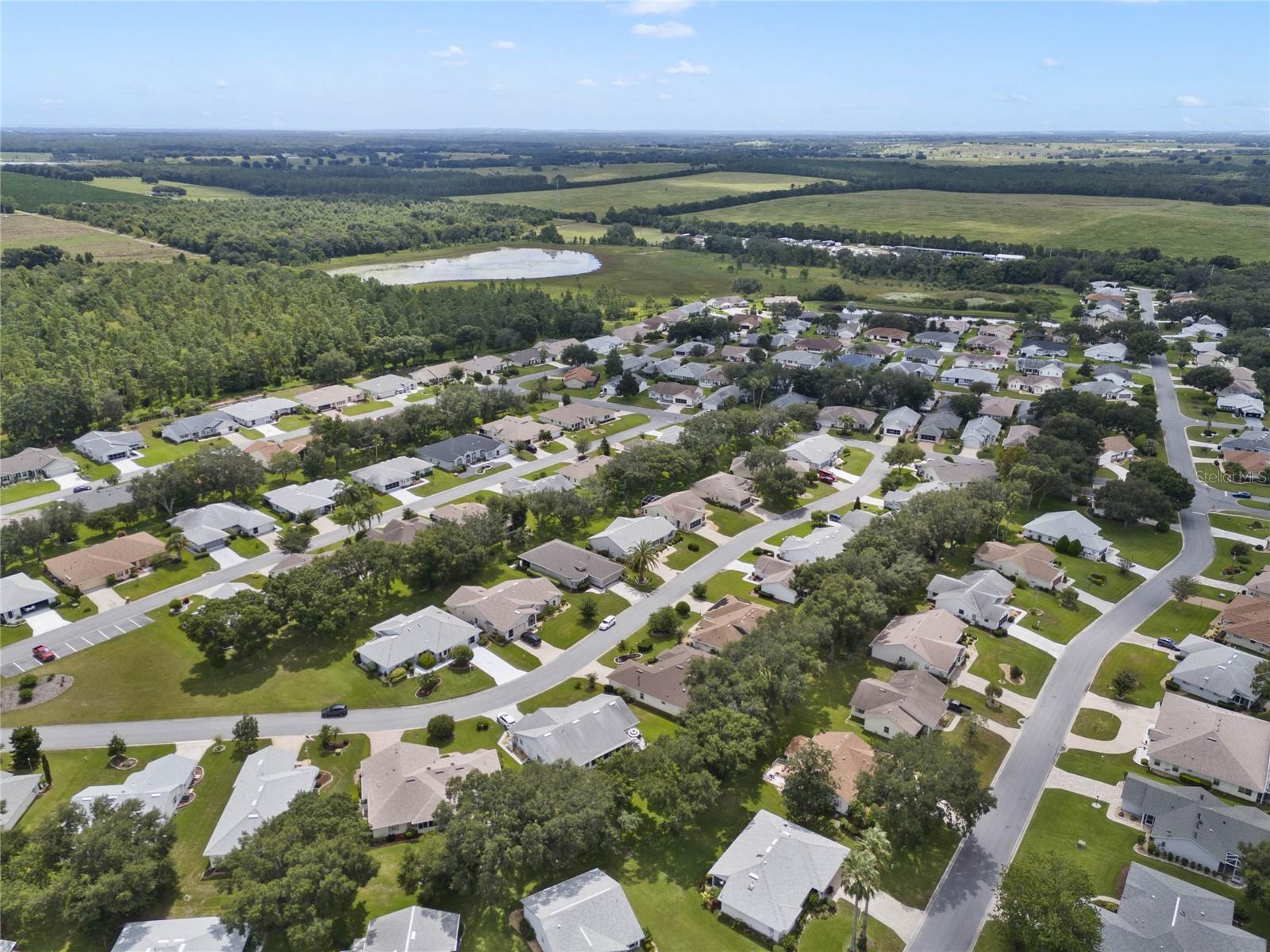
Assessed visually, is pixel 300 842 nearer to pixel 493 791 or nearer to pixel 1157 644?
pixel 493 791

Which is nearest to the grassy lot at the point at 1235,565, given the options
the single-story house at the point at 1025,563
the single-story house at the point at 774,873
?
the single-story house at the point at 1025,563

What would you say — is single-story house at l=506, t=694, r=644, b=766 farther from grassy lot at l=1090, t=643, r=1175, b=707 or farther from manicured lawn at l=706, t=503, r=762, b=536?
grassy lot at l=1090, t=643, r=1175, b=707

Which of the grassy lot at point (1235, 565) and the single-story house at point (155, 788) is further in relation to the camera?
the grassy lot at point (1235, 565)

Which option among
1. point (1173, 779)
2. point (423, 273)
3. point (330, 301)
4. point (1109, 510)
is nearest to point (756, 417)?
point (1109, 510)

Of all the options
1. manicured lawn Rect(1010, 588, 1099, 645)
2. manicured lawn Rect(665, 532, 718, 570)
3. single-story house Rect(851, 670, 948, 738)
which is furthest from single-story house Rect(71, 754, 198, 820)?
manicured lawn Rect(1010, 588, 1099, 645)

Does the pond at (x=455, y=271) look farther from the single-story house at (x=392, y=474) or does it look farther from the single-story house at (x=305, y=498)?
the single-story house at (x=305, y=498)

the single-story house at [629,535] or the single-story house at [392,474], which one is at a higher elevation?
the single-story house at [392,474]
